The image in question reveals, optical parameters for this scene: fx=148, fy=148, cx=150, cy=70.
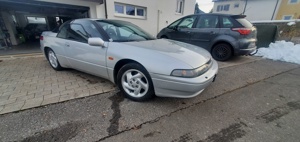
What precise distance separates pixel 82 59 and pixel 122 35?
998 mm

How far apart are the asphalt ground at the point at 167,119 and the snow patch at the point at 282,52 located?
138 inches

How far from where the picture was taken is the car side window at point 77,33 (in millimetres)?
3100

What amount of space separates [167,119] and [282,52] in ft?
21.7

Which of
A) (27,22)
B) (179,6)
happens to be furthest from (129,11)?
(27,22)

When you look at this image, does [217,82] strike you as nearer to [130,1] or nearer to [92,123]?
Answer: [92,123]

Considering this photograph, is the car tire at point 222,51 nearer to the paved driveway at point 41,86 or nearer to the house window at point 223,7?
the paved driveway at point 41,86

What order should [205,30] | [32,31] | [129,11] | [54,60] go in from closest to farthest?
[54,60], [205,30], [129,11], [32,31]

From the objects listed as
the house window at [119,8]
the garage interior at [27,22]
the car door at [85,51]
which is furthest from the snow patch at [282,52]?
the garage interior at [27,22]

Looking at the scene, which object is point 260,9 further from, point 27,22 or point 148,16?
point 27,22

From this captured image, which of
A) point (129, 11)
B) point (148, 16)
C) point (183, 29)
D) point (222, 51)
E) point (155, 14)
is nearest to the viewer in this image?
point (222, 51)

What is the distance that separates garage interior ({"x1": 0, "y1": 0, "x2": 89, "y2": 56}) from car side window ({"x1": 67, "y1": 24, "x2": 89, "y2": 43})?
3.54m

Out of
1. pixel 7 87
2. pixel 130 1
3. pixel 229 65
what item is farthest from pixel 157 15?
pixel 7 87

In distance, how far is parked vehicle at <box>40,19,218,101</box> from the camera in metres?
2.17

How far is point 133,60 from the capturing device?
247 centimetres
